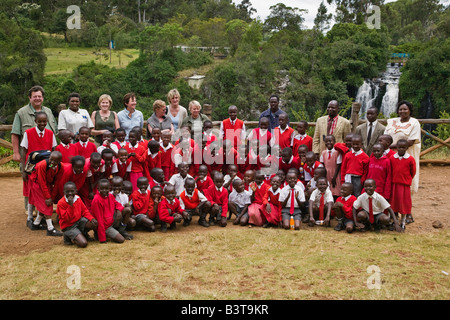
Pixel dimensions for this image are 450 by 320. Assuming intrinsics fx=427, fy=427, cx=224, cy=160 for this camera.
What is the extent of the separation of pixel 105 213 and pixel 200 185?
1.61 metres

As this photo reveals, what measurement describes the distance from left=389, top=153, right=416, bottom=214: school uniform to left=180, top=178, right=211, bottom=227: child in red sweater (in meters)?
2.66

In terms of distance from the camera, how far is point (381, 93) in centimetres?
3322

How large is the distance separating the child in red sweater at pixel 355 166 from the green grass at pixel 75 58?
35803 mm

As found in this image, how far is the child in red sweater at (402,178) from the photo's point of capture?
5.96 meters

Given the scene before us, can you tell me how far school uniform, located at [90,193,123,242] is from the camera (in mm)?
5367

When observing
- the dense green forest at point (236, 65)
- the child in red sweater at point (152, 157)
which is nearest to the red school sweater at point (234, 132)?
the child in red sweater at point (152, 157)

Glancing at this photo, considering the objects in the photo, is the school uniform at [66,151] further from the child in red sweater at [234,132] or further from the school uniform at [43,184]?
the child in red sweater at [234,132]

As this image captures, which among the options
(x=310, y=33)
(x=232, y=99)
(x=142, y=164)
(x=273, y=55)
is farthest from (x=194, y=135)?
(x=310, y=33)

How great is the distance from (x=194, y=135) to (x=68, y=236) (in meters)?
2.65

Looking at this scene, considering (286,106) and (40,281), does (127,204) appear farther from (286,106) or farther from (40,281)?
(286,106)

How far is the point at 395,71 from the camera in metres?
35.4

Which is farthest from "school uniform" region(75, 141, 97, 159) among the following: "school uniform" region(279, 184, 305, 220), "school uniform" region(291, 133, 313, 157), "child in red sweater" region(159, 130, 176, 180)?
"school uniform" region(291, 133, 313, 157)

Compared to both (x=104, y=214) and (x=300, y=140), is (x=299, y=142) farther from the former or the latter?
(x=104, y=214)

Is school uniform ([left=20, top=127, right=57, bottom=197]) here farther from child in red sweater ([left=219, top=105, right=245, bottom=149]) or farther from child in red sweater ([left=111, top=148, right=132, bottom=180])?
child in red sweater ([left=219, top=105, right=245, bottom=149])
